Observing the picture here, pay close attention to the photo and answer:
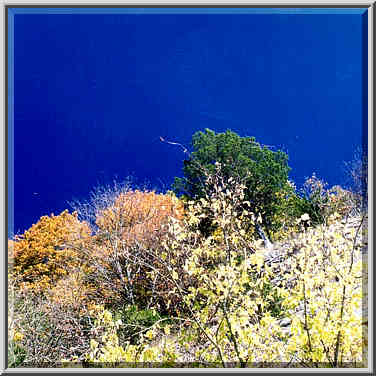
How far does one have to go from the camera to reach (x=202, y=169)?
271cm

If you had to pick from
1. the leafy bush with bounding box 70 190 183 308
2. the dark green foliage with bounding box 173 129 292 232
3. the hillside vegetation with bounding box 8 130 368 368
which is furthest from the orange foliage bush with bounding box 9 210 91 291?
the dark green foliage with bounding box 173 129 292 232

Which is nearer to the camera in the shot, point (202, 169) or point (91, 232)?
point (202, 169)

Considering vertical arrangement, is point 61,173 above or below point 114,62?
below

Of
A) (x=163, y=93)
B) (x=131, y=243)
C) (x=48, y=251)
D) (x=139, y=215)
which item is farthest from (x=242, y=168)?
(x=48, y=251)

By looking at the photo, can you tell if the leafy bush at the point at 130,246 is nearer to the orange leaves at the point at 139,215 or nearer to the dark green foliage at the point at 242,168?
the orange leaves at the point at 139,215

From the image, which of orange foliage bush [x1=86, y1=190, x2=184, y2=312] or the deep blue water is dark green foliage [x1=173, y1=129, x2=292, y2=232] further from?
orange foliage bush [x1=86, y1=190, x2=184, y2=312]

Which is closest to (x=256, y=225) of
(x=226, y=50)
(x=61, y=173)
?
(x=226, y=50)

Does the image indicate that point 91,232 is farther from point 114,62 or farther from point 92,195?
point 114,62

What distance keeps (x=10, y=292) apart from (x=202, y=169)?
1561 mm

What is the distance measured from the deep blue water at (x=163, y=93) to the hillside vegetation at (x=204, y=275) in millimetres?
185

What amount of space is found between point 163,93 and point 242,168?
88cm

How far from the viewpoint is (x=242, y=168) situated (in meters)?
2.83

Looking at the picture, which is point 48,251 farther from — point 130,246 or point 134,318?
point 134,318

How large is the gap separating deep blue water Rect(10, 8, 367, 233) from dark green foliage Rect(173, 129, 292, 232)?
0.27ft
